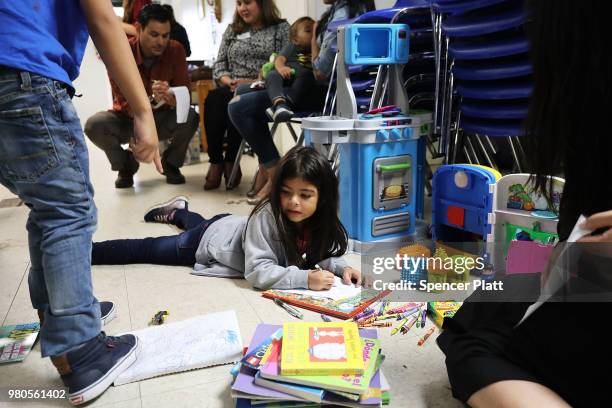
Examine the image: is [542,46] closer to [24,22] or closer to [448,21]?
[24,22]

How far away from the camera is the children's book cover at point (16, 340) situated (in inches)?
39.2

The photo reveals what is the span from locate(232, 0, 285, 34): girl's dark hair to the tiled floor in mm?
977

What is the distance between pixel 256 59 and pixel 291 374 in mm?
2102

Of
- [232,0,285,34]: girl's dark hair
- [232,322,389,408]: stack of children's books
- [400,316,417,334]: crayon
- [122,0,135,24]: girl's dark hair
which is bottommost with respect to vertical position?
[400,316,417,334]: crayon

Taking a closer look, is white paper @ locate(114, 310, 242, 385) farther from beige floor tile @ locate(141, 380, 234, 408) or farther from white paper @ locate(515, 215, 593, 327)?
white paper @ locate(515, 215, 593, 327)

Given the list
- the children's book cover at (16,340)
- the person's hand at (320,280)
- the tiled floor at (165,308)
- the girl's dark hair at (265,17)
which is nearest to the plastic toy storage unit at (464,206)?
the tiled floor at (165,308)

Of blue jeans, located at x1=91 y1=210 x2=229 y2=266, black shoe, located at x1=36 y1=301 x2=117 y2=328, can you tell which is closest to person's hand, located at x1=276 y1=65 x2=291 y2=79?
blue jeans, located at x1=91 y1=210 x2=229 y2=266

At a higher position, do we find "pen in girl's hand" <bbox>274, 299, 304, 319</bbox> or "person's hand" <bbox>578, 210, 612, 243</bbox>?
"person's hand" <bbox>578, 210, 612, 243</bbox>

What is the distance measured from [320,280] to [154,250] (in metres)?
0.55

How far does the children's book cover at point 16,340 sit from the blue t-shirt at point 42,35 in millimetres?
555

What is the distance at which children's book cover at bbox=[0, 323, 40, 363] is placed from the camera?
997 millimetres

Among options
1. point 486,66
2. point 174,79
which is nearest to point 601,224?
point 486,66

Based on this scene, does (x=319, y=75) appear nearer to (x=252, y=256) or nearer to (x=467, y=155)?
(x=467, y=155)

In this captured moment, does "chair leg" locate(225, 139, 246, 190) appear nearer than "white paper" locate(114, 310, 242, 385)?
No
